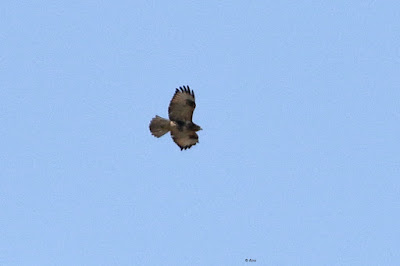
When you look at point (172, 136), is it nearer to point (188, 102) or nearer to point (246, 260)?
point (188, 102)

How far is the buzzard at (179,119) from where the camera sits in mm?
51781

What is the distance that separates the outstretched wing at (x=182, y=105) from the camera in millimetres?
51719

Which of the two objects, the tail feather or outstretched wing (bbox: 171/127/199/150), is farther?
outstretched wing (bbox: 171/127/199/150)

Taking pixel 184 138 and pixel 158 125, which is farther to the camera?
pixel 184 138

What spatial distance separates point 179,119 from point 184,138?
4.20 ft

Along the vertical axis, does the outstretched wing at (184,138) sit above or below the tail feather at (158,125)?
above

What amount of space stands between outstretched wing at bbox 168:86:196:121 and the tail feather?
391mm

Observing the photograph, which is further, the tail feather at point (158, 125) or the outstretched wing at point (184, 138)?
the outstretched wing at point (184, 138)

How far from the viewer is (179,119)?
52.3 m

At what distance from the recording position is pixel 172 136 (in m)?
53.0

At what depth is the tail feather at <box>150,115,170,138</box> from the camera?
171 ft

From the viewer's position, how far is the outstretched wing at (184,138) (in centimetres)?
5275

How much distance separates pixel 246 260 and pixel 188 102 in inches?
358

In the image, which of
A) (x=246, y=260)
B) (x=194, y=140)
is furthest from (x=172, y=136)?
(x=246, y=260)
